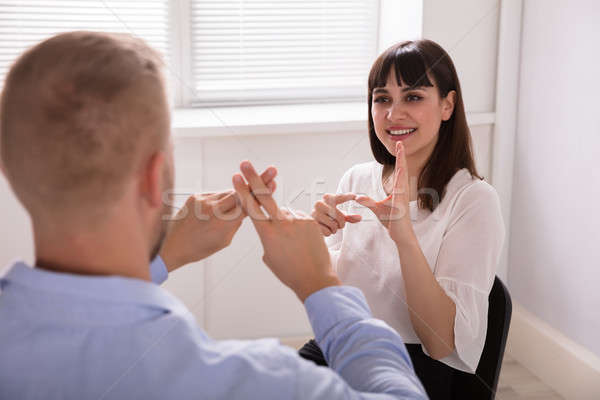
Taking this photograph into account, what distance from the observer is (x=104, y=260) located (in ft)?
2.22

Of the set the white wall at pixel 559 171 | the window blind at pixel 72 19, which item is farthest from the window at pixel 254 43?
the white wall at pixel 559 171

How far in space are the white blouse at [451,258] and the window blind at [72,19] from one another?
115cm

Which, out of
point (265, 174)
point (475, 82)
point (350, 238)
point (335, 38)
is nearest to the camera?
point (265, 174)

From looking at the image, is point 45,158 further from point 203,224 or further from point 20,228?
point 20,228

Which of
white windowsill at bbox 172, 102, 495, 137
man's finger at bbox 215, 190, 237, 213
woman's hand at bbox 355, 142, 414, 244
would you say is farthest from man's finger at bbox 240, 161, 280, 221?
white windowsill at bbox 172, 102, 495, 137

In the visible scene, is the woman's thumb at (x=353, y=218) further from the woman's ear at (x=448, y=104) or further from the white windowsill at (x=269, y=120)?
the white windowsill at (x=269, y=120)

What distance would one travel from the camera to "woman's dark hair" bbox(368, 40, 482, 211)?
1466 millimetres

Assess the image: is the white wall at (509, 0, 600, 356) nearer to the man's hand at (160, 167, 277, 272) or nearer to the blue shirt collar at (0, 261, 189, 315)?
the man's hand at (160, 167, 277, 272)

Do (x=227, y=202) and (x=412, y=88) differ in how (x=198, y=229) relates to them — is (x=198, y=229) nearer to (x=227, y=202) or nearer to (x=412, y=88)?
(x=227, y=202)

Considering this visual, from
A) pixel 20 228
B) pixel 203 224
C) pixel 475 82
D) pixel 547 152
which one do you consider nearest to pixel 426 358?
pixel 203 224

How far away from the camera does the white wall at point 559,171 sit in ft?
6.55

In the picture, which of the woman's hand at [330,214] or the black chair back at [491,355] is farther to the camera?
the woman's hand at [330,214]

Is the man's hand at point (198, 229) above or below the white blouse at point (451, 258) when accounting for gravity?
above

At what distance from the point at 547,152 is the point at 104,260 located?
6.23 ft
